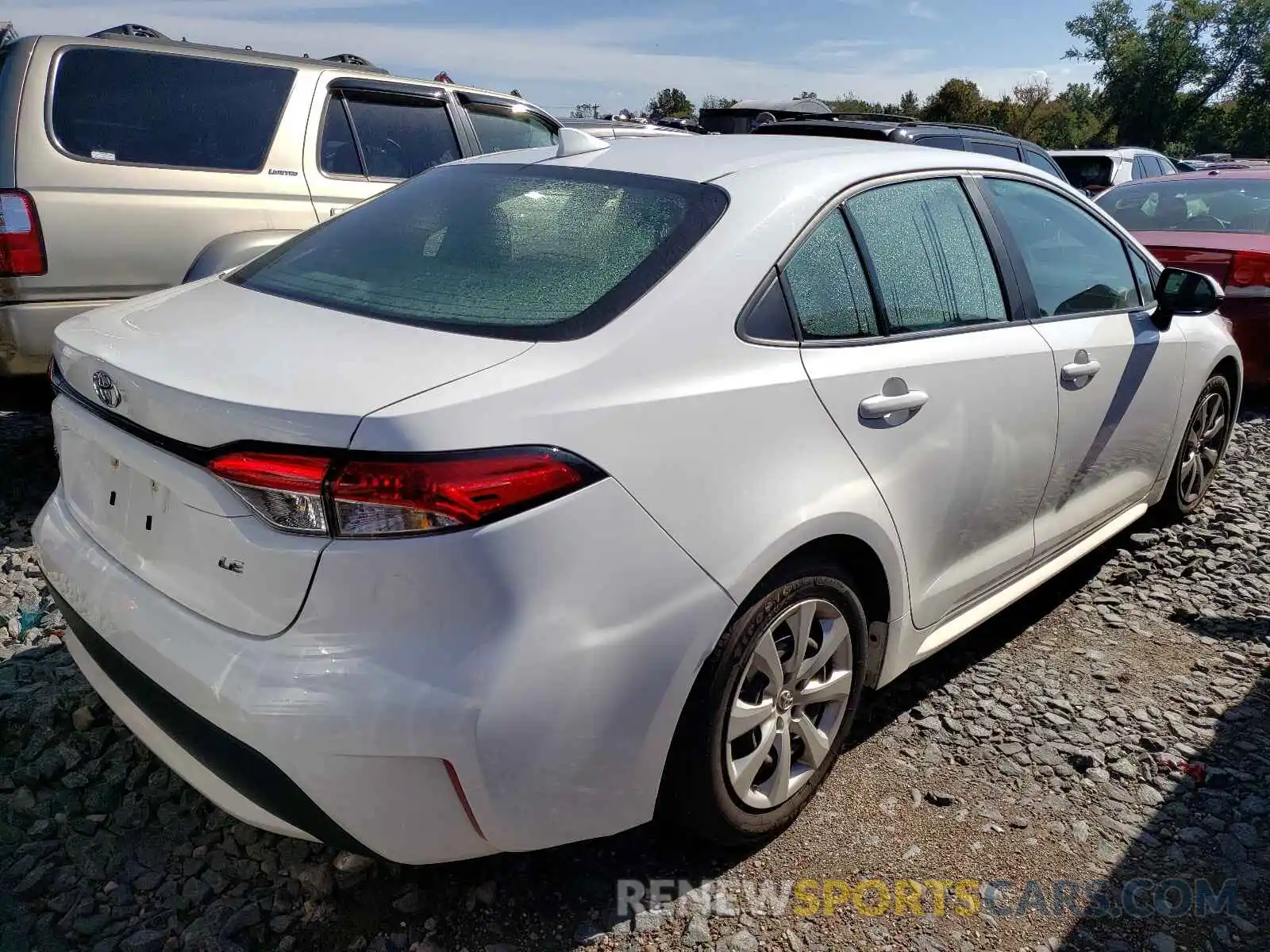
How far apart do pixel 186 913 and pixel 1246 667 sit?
3261 millimetres

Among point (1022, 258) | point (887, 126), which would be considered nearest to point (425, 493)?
point (1022, 258)

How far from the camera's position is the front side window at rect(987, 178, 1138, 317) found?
308cm

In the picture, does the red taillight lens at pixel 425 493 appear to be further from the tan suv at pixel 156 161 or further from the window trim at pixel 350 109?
the window trim at pixel 350 109

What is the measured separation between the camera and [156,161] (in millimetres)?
4184

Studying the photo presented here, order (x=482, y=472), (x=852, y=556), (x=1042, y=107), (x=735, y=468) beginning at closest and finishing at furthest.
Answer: (x=482, y=472) → (x=735, y=468) → (x=852, y=556) → (x=1042, y=107)

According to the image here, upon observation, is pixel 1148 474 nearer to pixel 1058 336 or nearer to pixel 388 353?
pixel 1058 336

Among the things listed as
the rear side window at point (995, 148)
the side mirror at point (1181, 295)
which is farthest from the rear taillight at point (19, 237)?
the rear side window at point (995, 148)

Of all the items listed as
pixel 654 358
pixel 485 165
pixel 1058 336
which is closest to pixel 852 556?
pixel 654 358

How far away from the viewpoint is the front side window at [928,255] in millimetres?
2514

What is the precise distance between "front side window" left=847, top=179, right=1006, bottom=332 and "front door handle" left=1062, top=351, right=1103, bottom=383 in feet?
1.13

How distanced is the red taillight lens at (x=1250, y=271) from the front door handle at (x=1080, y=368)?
11.5 ft

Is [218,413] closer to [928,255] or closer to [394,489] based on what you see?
[394,489]

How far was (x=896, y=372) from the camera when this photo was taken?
2.39 m

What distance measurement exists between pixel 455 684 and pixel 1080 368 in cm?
235
